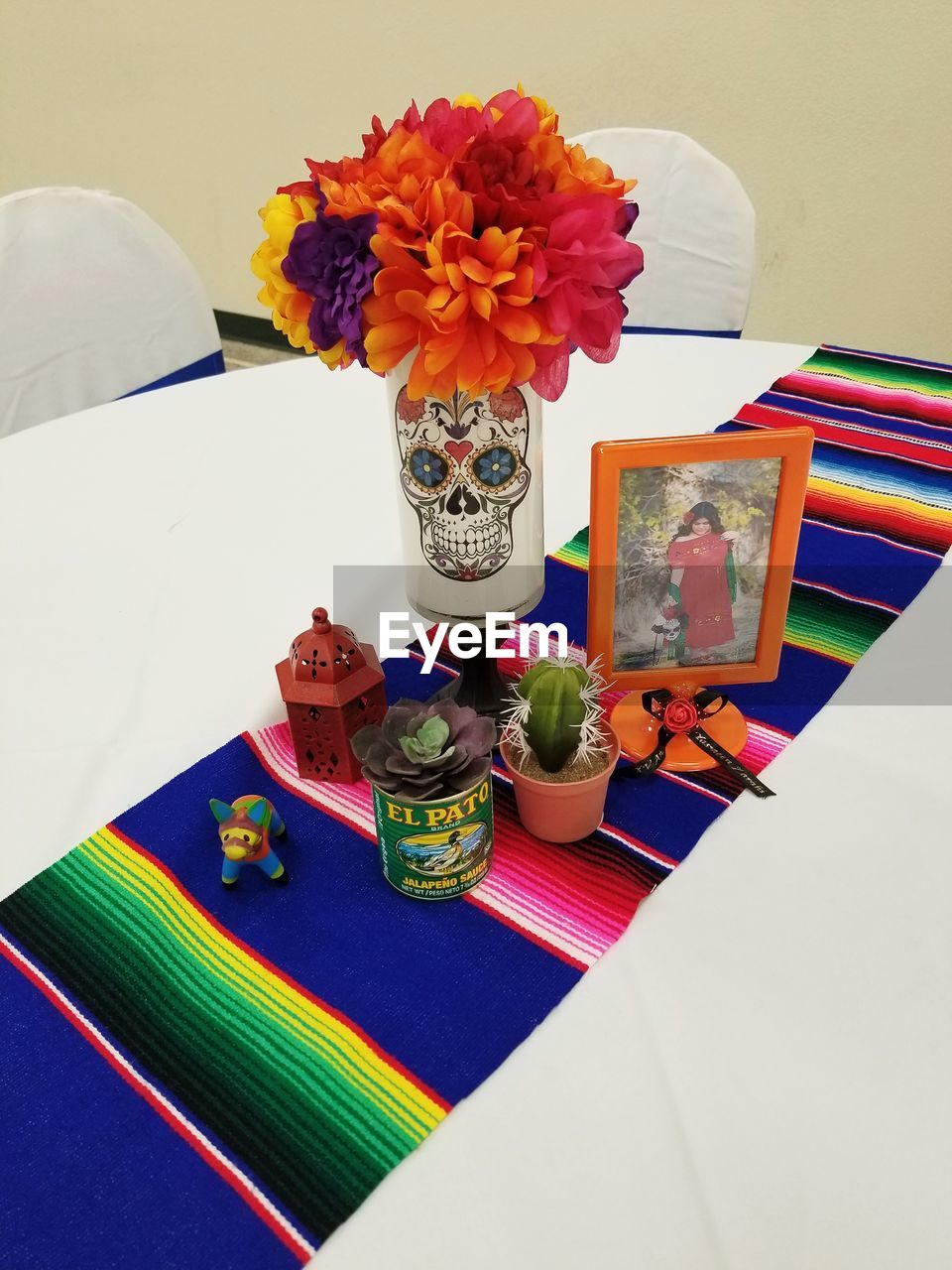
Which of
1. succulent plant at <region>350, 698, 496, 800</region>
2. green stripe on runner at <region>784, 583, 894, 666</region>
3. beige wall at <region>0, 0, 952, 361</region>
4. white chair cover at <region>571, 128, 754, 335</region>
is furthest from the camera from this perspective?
beige wall at <region>0, 0, 952, 361</region>

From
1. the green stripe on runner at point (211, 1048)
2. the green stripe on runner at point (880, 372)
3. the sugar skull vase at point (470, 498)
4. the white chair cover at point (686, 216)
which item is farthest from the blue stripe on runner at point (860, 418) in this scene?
the green stripe on runner at point (211, 1048)

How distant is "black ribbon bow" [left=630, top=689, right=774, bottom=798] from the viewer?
2.31 feet

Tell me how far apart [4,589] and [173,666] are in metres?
0.24

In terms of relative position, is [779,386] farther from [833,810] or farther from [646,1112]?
[646,1112]

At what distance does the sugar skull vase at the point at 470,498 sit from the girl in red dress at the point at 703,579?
112mm

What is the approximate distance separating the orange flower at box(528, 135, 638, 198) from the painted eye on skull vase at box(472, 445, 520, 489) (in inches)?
6.8

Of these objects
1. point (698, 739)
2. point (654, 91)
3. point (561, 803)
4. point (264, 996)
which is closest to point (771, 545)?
point (698, 739)

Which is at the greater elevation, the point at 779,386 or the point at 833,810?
the point at 779,386

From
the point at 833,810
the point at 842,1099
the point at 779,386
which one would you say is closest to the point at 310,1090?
the point at 842,1099

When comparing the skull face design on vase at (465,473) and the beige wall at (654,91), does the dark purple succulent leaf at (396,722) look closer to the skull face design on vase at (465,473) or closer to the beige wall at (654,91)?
the skull face design on vase at (465,473)

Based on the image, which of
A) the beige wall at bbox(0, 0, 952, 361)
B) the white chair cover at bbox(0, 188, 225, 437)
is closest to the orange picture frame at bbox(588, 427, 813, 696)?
the white chair cover at bbox(0, 188, 225, 437)

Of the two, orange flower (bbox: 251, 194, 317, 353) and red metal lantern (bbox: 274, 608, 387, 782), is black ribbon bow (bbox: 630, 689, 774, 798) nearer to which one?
red metal lantern (bbox: 274, 608, 387, 782)

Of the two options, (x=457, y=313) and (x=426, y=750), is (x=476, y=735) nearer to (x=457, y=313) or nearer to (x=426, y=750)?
(x=426, y=750)

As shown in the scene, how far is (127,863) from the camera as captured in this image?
2.19 ft
